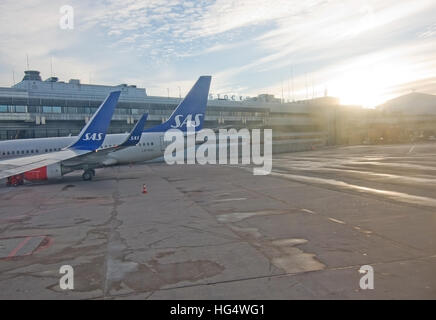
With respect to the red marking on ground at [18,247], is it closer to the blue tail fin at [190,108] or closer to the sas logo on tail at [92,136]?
the sas logo on tail at [92,136]

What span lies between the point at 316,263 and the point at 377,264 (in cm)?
150

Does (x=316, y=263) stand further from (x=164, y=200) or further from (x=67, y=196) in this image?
(x=67, y=196)

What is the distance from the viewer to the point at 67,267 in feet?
31.0

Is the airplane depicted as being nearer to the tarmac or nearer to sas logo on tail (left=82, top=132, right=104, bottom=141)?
sas logo on tail (left=82, top=132, right=104, bottom=141)

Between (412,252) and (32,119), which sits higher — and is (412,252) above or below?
below

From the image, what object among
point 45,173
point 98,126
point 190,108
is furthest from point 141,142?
point 45,173

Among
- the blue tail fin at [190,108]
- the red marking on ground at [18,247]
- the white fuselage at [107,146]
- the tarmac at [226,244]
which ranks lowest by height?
the red marking on ground at [18,247]

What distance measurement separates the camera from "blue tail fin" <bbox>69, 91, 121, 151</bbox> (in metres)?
28.4

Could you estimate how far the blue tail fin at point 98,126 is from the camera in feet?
93.1

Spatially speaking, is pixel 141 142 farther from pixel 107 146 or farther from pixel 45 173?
pixel 45 173

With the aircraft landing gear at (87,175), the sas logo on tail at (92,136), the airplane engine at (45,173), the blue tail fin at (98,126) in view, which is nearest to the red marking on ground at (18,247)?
the airplane engine at (45,173)

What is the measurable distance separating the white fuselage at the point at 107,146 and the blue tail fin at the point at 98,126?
2427mm

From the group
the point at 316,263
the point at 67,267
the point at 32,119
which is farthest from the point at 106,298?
the point at 32,119
